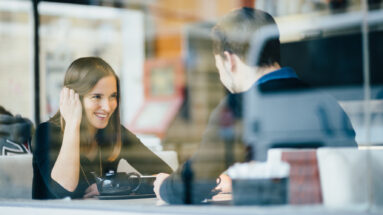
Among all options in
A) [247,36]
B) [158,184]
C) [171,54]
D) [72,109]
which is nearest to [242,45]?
[247,36]

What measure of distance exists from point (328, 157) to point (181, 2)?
6.48 m

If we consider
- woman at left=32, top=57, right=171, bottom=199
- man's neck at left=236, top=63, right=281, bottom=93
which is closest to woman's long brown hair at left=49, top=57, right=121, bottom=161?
woman at left=32, top=57, right=171, bottom=199

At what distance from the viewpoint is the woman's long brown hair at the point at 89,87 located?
2.78m

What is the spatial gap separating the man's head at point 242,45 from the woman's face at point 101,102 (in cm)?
59

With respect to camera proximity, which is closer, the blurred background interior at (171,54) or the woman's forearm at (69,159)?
the woman's forearm at (69,159)

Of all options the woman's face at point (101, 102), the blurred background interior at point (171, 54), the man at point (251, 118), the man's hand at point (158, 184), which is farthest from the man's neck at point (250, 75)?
the woman's face at point (101, 102)

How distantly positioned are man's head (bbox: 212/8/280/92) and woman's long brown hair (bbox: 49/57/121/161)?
634 mm

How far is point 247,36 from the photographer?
2.53m

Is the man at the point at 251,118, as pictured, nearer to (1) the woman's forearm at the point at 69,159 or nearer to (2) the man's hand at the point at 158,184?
(2) the man's hand at the point at 158,184

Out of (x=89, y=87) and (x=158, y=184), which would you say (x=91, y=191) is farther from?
(x=89, y=87)

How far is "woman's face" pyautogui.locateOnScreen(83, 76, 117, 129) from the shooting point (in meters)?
2.76

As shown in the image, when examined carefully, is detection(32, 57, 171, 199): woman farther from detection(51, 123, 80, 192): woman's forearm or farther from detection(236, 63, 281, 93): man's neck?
detection(236, 63, 281, 93): man's neck

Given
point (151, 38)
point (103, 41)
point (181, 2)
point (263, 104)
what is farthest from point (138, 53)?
point (263, 104)

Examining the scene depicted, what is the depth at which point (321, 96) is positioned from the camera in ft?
8.38
